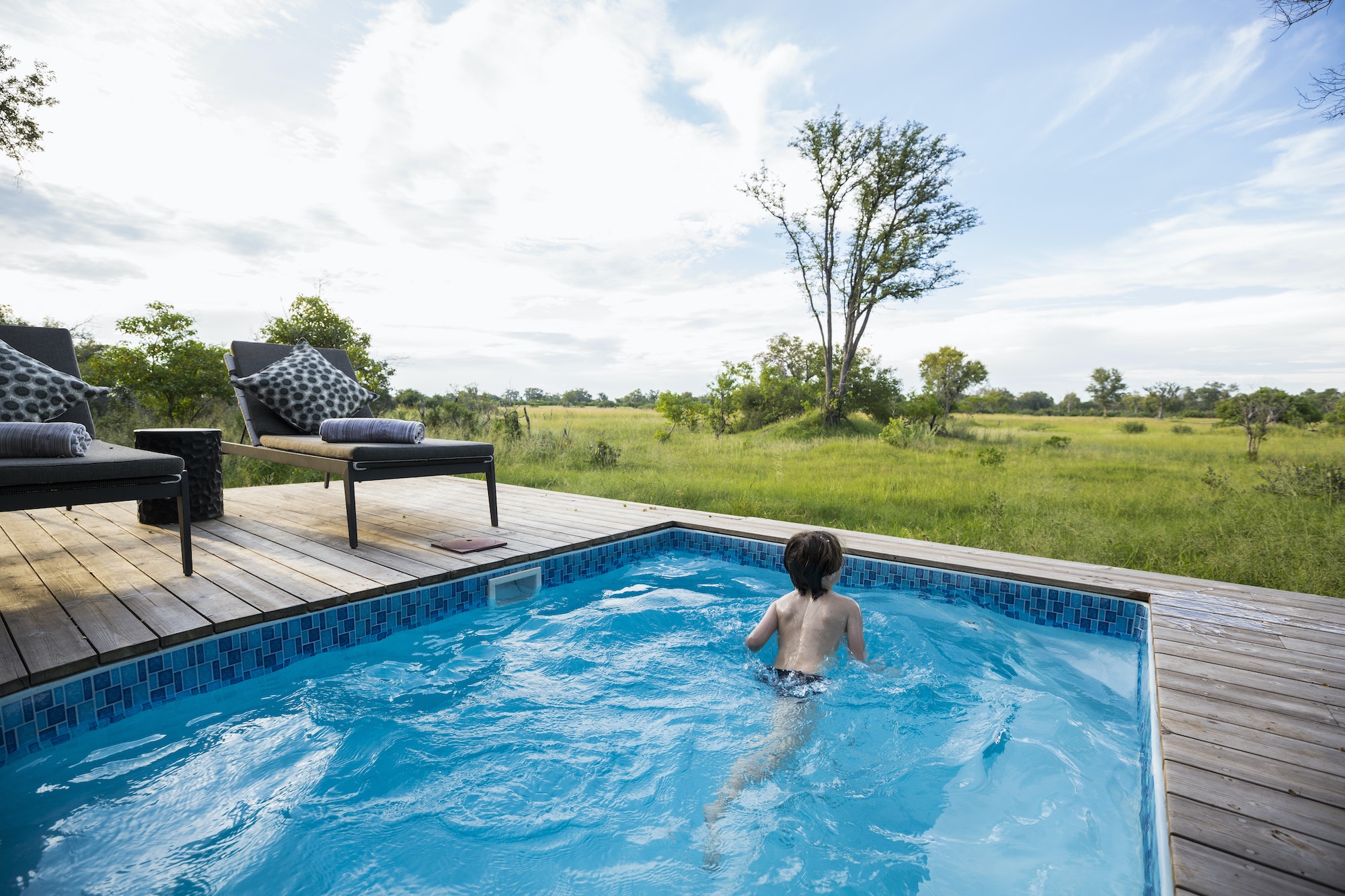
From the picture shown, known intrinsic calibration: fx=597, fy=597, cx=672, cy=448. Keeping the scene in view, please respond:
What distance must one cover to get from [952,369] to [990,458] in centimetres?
2708

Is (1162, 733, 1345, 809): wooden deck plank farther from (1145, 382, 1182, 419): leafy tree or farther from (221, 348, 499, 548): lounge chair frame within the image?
(1145, 382, 1182, 419): leafy tree

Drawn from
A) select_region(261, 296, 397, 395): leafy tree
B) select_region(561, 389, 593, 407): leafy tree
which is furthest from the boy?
select_region(561, 389, 593, 407): leafy tree

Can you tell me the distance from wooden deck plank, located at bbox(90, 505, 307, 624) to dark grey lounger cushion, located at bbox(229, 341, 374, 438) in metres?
0.98

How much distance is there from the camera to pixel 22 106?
8.13 metres

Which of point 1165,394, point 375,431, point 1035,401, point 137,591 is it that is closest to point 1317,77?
point 375,431

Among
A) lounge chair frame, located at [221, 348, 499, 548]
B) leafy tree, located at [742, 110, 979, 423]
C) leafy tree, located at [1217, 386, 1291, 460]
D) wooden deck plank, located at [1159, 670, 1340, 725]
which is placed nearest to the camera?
wooden deck plank, located at [1159, 670, 1340, 725]

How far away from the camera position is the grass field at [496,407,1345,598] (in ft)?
13.8

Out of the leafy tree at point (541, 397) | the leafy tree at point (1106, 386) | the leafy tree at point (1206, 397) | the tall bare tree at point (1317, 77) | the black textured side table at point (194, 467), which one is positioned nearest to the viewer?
the black textured side table at point (194, 467)

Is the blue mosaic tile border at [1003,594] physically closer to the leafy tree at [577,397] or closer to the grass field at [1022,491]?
the grass field at [1022,491]

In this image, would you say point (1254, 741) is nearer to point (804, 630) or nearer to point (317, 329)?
point (804, 630)

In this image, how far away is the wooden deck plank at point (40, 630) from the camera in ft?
6.25

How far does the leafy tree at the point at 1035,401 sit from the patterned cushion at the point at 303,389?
4272 cm

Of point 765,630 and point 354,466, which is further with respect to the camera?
point 354,466

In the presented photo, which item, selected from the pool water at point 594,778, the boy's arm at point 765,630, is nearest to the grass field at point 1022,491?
the pool water at point 594,778
